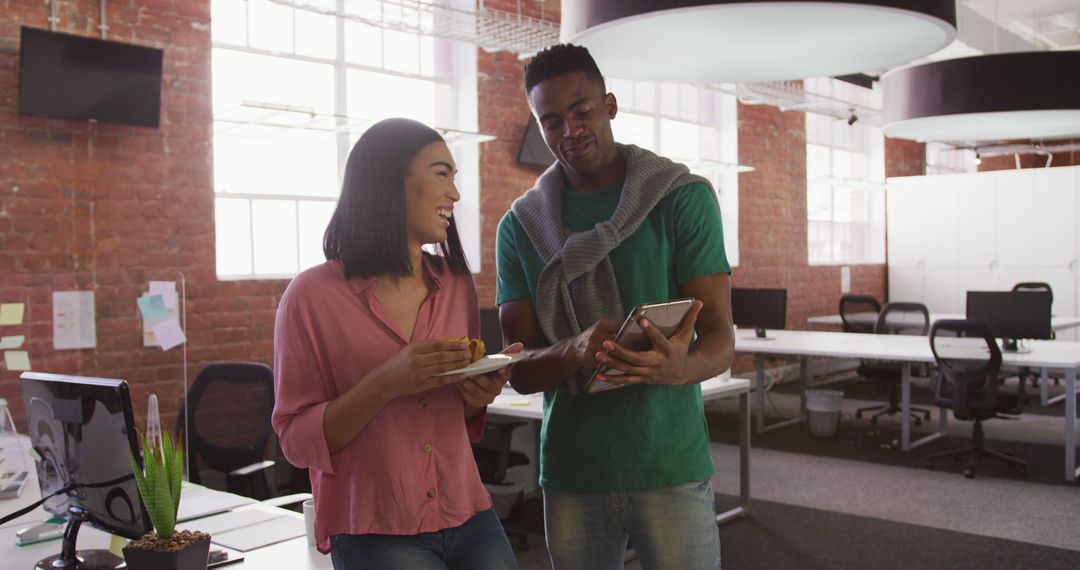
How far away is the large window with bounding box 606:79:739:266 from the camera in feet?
28.0

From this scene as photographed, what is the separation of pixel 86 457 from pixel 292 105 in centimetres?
341

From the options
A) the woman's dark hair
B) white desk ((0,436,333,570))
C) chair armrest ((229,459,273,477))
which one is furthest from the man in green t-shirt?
chair armrest ((229,459,273,477))

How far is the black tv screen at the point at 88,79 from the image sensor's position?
14.2 ft

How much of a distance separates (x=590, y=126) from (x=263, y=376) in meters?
2.88

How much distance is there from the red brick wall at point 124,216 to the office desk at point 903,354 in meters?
3.77

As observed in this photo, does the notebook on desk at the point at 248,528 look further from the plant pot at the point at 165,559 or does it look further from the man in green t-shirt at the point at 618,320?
the man in green t-shirt at the point at 618,320

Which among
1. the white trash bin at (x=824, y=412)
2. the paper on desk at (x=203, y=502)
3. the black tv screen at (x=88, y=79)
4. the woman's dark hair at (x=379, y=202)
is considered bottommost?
the white trash bin at (x=824, y=412)

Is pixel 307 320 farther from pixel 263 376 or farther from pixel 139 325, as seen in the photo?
pixel 139 325

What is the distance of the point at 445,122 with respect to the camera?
682cm

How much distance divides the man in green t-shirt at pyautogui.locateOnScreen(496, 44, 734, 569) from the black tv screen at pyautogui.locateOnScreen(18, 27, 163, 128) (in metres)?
3.42

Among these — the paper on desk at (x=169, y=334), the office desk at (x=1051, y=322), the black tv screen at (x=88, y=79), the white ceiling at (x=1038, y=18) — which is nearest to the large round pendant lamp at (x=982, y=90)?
the office desk at (x=1051, y=322)

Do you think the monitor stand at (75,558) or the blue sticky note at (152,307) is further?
the blue sticky note at (152,307)

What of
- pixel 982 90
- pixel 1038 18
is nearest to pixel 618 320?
pixel 982 90

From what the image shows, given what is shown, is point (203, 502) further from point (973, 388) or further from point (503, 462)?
point (973, 388)
